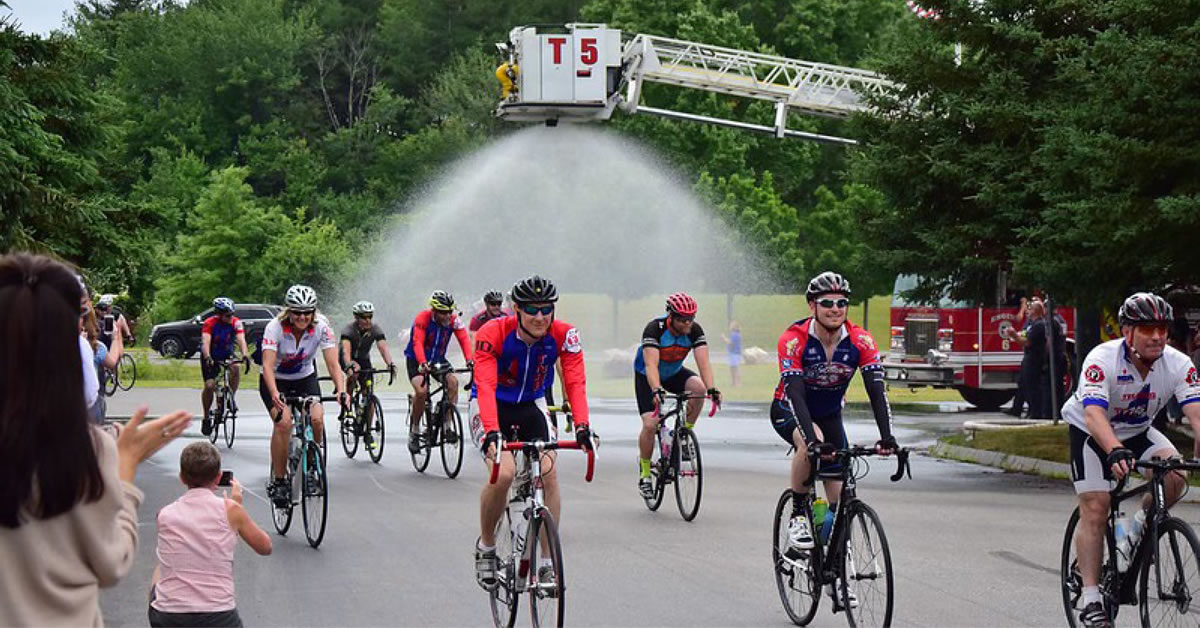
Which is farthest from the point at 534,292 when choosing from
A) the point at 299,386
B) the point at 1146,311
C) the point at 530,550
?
the point at 299,386

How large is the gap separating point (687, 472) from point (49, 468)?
11.0 m

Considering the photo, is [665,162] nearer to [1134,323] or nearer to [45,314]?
[1134,323]

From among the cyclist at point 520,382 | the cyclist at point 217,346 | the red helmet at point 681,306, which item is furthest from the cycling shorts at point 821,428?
the cyclist at point 217,346

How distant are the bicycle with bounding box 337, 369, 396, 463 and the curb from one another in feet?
22.8

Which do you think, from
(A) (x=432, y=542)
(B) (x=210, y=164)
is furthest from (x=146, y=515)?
(B) (x=210, y=164)

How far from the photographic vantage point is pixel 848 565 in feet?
29.0

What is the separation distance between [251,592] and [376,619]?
132 cm

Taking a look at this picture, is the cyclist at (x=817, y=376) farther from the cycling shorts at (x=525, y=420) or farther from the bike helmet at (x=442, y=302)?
the bike helmet at (x=442, y=302)

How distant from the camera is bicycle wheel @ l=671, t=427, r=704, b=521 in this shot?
1430 cm

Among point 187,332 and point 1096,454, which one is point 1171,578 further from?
point 187,332

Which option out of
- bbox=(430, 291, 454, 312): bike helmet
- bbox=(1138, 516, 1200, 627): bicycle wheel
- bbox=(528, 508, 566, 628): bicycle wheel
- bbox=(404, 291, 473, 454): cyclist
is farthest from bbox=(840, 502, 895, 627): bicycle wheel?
bbox=(430, 291, 454, 312): bike helmet

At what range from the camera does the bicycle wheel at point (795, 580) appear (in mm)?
9242

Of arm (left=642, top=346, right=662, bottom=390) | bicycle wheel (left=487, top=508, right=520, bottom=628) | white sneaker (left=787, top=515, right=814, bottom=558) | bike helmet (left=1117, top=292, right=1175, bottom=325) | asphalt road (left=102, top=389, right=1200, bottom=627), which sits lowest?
asphalt road (left=102, top=389, right=1200, bottom=627)

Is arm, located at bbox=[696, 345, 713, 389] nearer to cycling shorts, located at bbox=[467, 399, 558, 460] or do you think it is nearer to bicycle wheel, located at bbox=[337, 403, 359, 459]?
cycling shorts, located at bbox=[467, 399, 558, 460]
